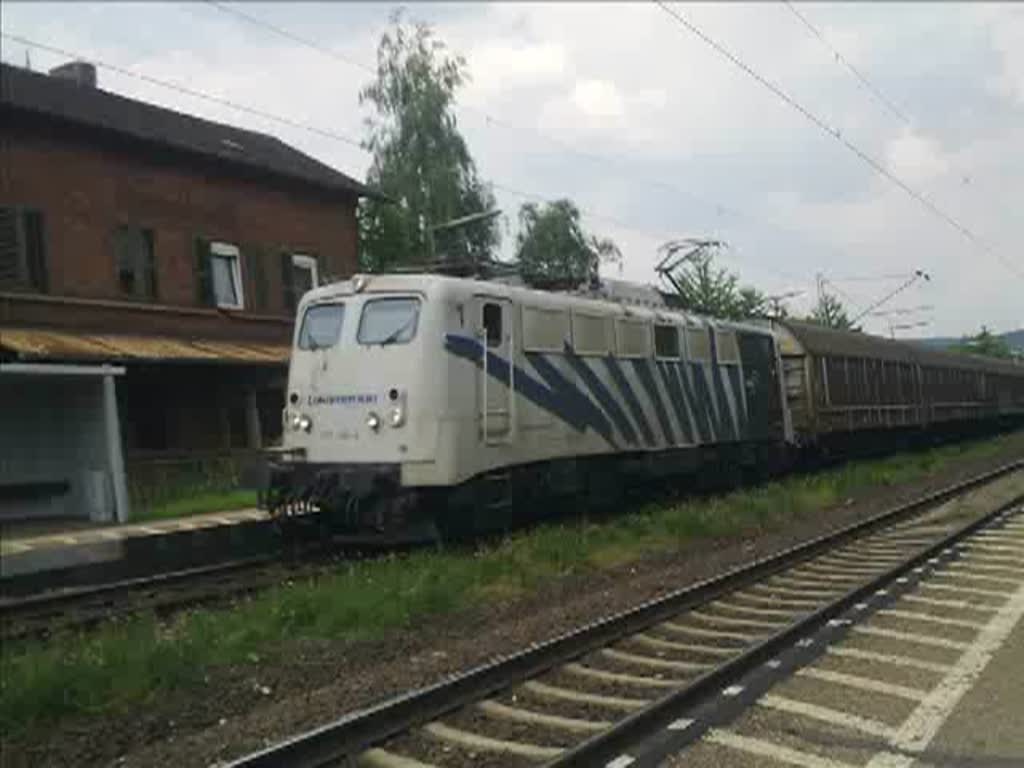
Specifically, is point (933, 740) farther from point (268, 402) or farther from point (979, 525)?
point (268, 402)

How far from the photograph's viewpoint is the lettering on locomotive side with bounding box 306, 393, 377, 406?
530 inches

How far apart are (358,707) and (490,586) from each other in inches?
172

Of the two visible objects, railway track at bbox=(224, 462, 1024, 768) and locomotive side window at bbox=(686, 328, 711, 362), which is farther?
locomotive side window at bbox=(686, 328, 711, 362)

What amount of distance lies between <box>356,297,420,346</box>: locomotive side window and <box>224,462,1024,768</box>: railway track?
4.59m

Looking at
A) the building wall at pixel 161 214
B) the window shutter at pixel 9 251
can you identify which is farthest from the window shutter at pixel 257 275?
the window shutter at pixel 9 251

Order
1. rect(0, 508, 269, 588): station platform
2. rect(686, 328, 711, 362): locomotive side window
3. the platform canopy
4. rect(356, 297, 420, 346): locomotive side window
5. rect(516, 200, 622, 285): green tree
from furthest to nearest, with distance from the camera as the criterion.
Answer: rect(516, 200, 622, 285): green tree
the platform canopy
rect(686, 328, 711, 362): locomotive side window
rect(356, 297, 420, 346): locomotive side window
rect(0, 508, 269, 588): station platform

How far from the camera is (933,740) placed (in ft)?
21.2

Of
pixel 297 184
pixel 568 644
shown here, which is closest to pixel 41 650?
pixel 568 644

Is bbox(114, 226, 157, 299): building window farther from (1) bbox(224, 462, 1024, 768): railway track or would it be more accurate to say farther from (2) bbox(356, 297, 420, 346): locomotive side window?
(1) bbox(224, 462, 1024, 768): railway track

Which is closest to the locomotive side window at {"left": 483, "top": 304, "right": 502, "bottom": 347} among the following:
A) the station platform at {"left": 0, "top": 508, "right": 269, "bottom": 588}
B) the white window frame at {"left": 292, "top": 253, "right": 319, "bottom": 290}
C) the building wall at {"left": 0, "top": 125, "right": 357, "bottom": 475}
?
the station platform at {"left": 0, "top": 508, "right": 269, "bottom": 588}

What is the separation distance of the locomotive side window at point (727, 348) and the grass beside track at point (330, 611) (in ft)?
13.0

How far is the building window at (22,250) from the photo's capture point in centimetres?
2236

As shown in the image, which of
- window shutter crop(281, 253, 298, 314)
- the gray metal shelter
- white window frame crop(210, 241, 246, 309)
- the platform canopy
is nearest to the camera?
the gray metal shelter

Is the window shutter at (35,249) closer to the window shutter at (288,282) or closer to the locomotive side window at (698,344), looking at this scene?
the window shutter at (288,282)
